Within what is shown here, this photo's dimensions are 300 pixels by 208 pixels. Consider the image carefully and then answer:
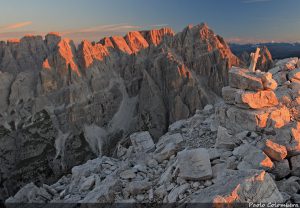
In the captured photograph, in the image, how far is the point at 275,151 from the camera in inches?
526

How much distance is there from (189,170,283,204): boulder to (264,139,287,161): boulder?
11.1ft

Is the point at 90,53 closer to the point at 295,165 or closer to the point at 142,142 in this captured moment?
the point at 142,142

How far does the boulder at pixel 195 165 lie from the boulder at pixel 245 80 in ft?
22.7

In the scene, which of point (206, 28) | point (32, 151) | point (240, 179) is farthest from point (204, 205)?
point (206, 28)

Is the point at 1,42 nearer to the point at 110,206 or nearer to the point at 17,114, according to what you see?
the point at 17,114

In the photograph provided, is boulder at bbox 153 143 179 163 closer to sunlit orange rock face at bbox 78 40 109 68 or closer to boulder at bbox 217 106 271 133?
boulder at bbox 217 106 271 133

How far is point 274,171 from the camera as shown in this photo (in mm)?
12984

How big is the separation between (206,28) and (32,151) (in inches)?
4676

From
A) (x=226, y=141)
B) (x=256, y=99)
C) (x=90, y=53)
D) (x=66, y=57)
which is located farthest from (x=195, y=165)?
(x=90, y=53)

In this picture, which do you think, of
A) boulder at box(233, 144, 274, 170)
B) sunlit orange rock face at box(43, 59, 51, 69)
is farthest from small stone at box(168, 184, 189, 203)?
sunlit orange rock face at box(43, 59, 51, 69)

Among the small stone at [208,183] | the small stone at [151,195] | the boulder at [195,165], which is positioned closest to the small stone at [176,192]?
the boulder at [195,165]

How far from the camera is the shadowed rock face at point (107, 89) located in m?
146

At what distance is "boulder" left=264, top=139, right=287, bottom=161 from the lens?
13.3 metres

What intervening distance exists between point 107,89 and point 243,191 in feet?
527
